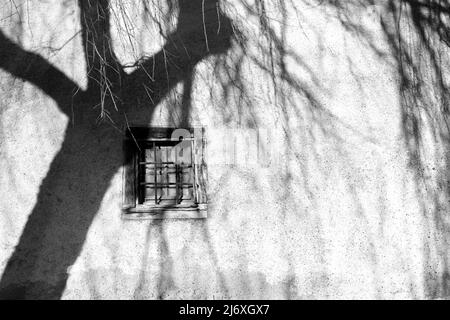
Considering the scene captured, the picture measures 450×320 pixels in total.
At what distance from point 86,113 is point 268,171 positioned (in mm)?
1925

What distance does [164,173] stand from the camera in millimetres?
4738

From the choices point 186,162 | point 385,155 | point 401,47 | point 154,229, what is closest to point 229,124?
point 186,162

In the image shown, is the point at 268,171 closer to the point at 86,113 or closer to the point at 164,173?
the point at 164,173

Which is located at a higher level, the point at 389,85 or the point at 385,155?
the point at 389,85

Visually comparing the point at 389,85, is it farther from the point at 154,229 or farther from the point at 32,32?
the point at 32,32

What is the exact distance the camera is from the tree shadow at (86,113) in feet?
14.1

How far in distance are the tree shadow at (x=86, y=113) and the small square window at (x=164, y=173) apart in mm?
184

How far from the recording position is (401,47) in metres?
4.95

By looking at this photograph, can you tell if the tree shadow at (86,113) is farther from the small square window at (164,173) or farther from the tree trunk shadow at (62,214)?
the small square window at (164,173)

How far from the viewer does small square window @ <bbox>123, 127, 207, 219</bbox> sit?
4.49m

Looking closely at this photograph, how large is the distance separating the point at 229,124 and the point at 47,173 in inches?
73.2

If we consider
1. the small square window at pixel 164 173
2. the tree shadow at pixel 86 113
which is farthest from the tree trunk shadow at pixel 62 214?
the small square window at pixel 164 173

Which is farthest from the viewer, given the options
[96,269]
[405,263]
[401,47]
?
[401,47]

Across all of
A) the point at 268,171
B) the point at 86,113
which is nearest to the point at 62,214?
the point at 86,113
